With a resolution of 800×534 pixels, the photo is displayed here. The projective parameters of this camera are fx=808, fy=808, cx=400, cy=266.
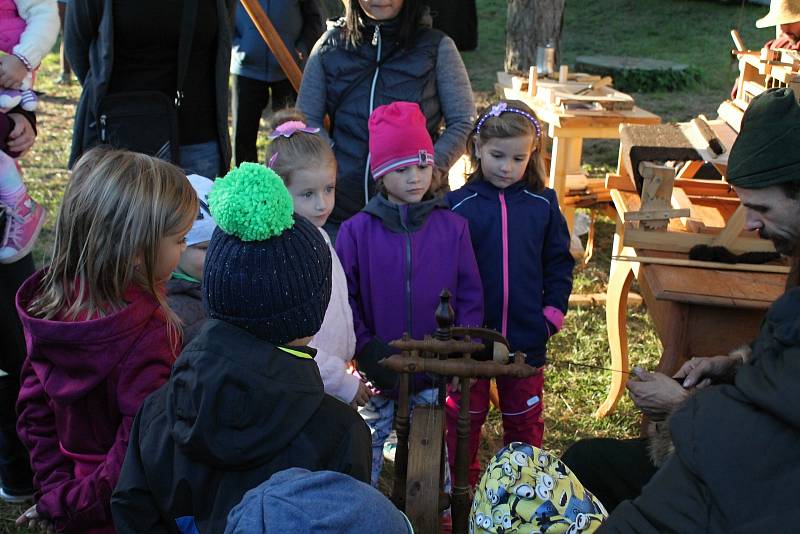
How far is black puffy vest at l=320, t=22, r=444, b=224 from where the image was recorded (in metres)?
3.27

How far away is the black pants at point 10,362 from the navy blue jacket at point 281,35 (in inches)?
112

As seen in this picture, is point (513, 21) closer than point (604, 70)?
Yes

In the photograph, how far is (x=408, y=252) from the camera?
273cm

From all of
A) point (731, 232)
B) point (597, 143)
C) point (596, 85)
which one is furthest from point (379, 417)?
point (597, 143)

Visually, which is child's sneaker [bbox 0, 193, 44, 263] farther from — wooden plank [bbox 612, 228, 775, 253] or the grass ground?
wooden plank [bbox 612, 228, 775, 253]

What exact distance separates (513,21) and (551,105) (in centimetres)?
271

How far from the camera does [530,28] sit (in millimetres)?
7055

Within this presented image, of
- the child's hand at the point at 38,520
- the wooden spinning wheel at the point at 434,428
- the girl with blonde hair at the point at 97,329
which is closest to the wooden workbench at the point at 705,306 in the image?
the wooden spinning wheel at the point at 434,428

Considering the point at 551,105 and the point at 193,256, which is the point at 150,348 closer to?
the point at 193,256

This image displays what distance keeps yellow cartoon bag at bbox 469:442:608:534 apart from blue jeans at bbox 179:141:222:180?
7.37 feet

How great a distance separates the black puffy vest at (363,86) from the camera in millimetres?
3268

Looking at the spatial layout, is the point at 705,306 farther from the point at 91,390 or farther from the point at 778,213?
the point at 91,390

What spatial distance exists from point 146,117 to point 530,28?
4.65 m

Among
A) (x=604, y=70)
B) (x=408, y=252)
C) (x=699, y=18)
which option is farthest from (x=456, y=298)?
(x=699, y=18)
